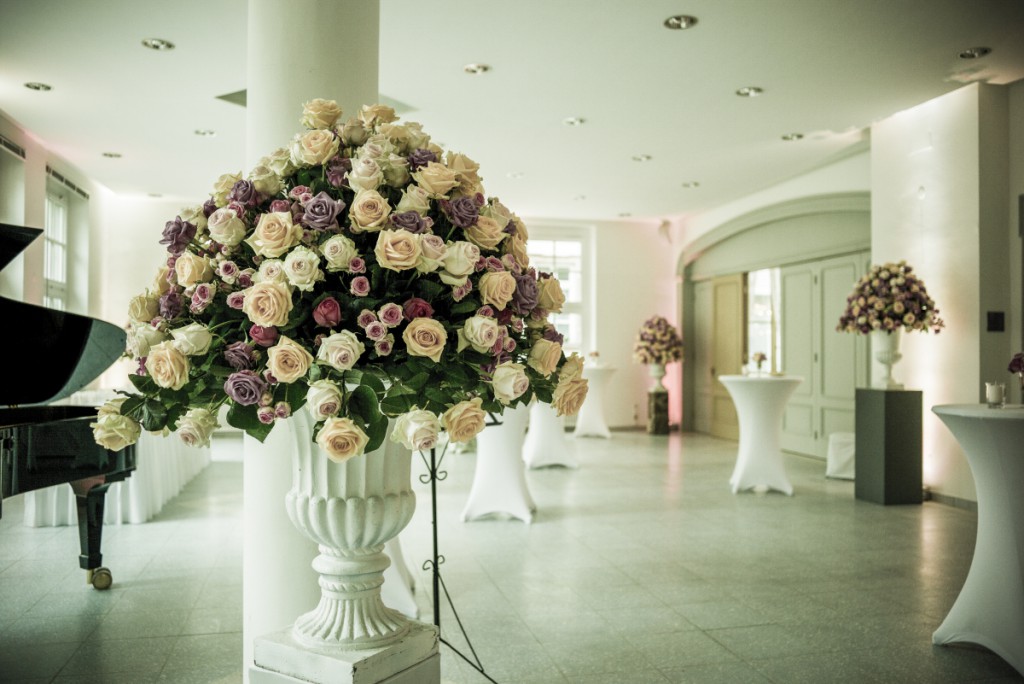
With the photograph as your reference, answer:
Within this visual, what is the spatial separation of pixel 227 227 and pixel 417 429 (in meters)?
0.53

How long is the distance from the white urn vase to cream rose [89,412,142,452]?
6290 millimetres

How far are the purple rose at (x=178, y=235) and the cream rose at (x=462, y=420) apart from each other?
25.4 inches

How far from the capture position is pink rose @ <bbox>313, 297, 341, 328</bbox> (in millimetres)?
1368

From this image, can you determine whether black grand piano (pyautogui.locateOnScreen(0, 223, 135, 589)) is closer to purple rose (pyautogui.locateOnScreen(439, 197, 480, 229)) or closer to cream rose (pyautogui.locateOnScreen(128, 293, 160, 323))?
cream rose (pyautogui.locateOnScreen(128, 293, 160, 323))

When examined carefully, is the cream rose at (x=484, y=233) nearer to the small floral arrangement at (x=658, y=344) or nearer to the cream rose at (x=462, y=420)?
the cream rose at (x=462, y=420)

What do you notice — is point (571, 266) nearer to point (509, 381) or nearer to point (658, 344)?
point (658, 344)

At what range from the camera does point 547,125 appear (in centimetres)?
720

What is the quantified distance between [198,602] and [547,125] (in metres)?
5.05

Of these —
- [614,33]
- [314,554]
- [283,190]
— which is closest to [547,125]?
[614,33]

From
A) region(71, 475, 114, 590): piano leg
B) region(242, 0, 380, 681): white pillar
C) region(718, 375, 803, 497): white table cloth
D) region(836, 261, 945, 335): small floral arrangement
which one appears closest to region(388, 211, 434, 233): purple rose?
region(242, 0, 380, 681): white pillar

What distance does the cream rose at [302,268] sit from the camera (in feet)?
4.38

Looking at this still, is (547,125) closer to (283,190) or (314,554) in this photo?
(314,554)

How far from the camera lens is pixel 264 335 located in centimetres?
137

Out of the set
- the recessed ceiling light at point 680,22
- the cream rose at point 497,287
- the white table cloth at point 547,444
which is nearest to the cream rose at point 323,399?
the cream rose at point 497,287
